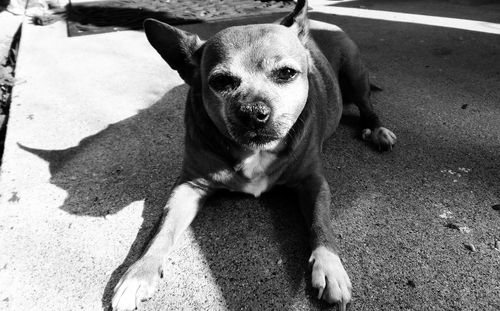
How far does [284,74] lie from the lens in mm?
1983

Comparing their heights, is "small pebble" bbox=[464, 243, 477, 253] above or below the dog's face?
below

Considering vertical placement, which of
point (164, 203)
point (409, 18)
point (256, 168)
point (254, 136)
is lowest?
point (164, 203)

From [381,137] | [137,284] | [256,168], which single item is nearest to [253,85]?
[256,168]

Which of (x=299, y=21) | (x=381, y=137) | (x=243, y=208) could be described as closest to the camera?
(x=243, y=208)

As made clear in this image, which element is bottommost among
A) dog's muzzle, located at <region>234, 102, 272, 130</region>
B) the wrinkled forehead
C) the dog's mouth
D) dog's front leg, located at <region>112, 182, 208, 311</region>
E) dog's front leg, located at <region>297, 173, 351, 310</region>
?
dog's front leg, located at <region>112, 182, 208, 311</region>

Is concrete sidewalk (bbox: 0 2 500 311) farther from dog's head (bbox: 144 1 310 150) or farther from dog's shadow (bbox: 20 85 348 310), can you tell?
dog's head (bbox: 144 1 310 150)

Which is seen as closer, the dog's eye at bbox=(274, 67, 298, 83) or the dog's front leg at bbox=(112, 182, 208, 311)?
the dog's front leg at bbox=(112, 182, 208, 311)

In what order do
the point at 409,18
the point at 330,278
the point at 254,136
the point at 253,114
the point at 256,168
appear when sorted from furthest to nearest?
the point at 409,18
the point at 256,168
the point at 254,136
the point at 253,114
the point at 330,278

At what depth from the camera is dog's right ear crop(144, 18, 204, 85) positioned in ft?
6.85

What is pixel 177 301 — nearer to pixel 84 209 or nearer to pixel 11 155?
pixel 84 209

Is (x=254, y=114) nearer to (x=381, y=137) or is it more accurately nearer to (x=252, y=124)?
(x=252, y=124)

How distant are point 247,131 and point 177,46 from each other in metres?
0.74

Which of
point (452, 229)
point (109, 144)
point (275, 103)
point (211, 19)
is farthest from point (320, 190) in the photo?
point (211, 19)

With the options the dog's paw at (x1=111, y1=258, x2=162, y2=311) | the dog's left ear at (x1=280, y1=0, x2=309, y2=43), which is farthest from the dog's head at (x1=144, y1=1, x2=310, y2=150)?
the dog's paw at (x1=111, y1=258, x2=162, y2=311)
